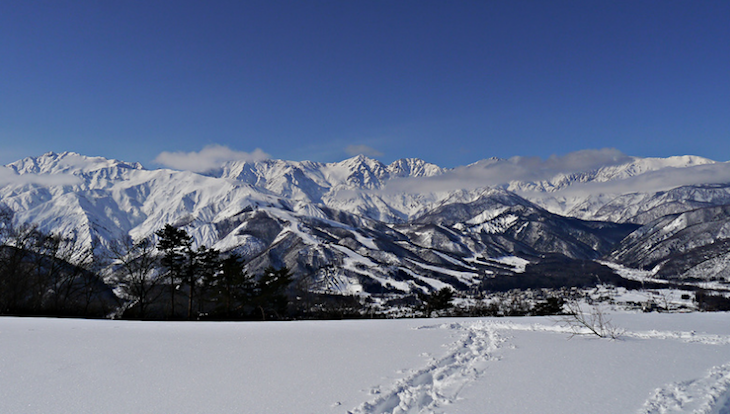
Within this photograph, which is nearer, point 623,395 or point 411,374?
point 623,395

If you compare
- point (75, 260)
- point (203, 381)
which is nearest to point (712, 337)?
point (203, 381)

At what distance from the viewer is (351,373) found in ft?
27.8

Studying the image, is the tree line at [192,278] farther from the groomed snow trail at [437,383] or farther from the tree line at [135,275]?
the groomed snow trail at [437,383]

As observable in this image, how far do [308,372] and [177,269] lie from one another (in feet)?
109

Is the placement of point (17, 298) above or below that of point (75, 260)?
below

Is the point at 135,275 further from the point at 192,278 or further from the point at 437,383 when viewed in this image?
the point at 437,383

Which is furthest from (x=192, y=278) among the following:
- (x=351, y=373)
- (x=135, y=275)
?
(x=351, y=373)

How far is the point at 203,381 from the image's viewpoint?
7.59m

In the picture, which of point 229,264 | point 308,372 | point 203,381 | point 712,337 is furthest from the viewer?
point 229,264

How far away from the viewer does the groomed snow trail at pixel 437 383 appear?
6707 millimetres

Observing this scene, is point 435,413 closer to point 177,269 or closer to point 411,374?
point 411,374

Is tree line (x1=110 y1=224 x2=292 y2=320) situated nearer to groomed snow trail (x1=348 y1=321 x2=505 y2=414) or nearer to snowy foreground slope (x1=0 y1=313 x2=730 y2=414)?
snowy foreground slope (x1=0 y1=313 x2=730 y2=414)

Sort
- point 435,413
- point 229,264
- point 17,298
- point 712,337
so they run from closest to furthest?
1. point 435,413
2. point 712,337
3. point 17,298
4. point 229,264

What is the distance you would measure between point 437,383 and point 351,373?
1.88 m
